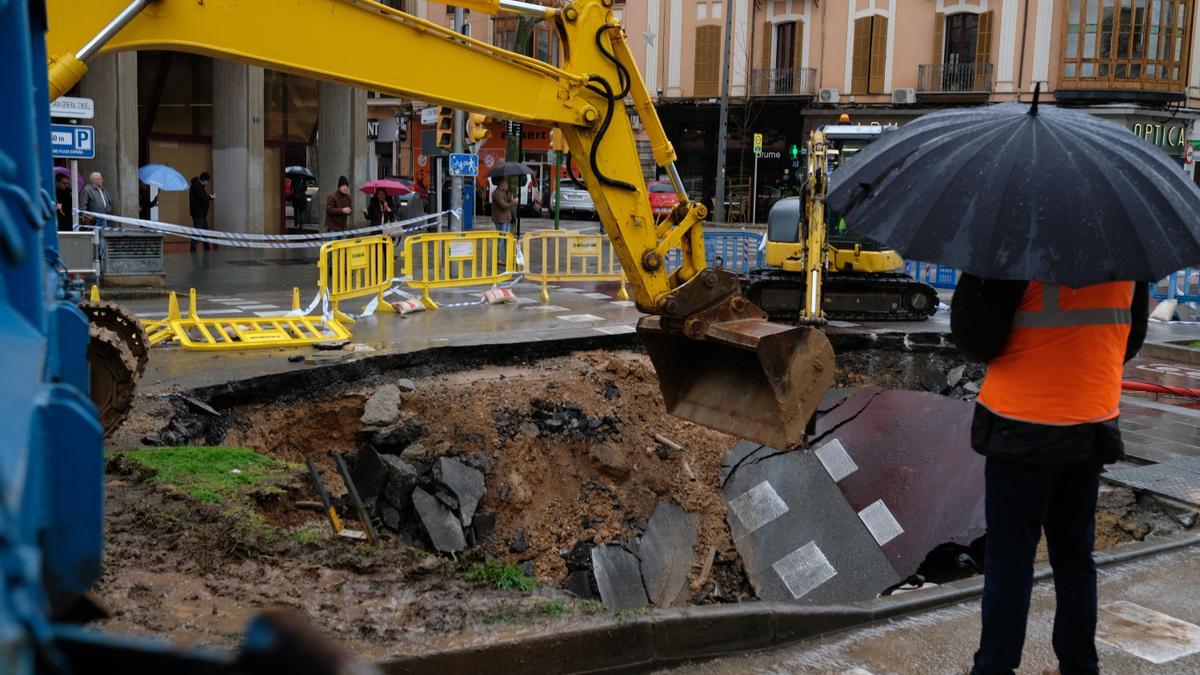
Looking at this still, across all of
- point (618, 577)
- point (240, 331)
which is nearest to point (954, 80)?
point (240, 331)

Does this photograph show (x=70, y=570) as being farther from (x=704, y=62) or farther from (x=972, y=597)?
(x=704, y=62)

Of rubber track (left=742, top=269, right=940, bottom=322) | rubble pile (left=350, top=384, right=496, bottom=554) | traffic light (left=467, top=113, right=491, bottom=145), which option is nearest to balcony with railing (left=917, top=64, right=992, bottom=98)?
traffic light (left=467, top=113, right=491, bottom=145)

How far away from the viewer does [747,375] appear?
298 inches

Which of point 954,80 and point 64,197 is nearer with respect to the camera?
point 64,197

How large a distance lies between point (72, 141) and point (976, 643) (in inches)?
521

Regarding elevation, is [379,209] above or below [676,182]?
below

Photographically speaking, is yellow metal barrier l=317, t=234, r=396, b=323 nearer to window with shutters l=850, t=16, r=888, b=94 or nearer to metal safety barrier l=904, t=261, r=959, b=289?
metal safety barrier l=904, t=261, r=959, b=289

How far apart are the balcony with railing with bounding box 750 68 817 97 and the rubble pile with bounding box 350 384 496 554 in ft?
130

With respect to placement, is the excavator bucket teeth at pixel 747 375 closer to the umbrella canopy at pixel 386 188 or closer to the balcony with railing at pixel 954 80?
the umbrella canopy at pixel 386 188

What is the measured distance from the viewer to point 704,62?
4756 cm

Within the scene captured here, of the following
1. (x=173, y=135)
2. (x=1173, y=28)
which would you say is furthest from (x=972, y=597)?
(x=1173, y=28)

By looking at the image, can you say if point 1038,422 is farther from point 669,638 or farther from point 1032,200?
point 669,638

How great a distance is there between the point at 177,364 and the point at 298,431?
1.91 m

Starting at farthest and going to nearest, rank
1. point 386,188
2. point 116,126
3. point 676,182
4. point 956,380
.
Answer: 1. point 386,188
2. point 116,126
3. point 956,380
4. point 676,182
